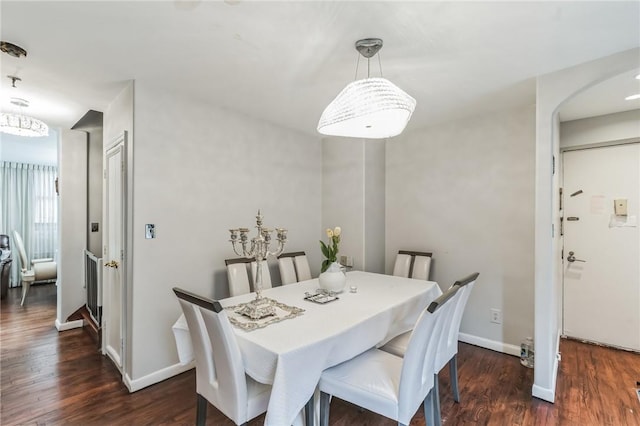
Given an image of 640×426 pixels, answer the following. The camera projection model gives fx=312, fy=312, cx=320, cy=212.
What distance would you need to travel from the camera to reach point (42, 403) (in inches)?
87.7

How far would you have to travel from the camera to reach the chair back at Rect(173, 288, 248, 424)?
4.68 ft

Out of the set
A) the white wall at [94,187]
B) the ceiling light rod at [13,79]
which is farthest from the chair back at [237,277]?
the white wall at [94,187]

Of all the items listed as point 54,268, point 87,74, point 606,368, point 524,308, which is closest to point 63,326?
point 54,268

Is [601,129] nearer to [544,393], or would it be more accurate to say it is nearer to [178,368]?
[544,393]

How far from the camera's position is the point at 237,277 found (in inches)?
105

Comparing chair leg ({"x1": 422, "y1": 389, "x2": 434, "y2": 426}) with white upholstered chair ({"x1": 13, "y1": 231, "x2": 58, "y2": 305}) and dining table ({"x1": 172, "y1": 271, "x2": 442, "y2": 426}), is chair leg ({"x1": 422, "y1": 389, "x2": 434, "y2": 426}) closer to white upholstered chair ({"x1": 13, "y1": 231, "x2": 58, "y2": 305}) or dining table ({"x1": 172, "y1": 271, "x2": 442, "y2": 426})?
dining table ({"x1": 172, "y1": 271, "x2": 442, "y2": 426})

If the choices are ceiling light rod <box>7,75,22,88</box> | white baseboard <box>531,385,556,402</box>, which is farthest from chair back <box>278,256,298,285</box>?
ceiling light rod <box>7,75,22,88</box>

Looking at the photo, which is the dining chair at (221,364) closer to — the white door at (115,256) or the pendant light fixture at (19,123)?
the white door at (115,256)

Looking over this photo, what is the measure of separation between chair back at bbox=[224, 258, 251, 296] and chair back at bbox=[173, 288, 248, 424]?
3.21 ft

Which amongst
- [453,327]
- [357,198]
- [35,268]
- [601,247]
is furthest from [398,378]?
[35,268]

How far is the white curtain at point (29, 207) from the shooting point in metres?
6.02

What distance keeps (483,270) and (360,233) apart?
1.35 metres

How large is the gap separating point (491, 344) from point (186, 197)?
10.8 ft

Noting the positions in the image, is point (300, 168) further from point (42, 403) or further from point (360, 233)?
point (42, 403)
